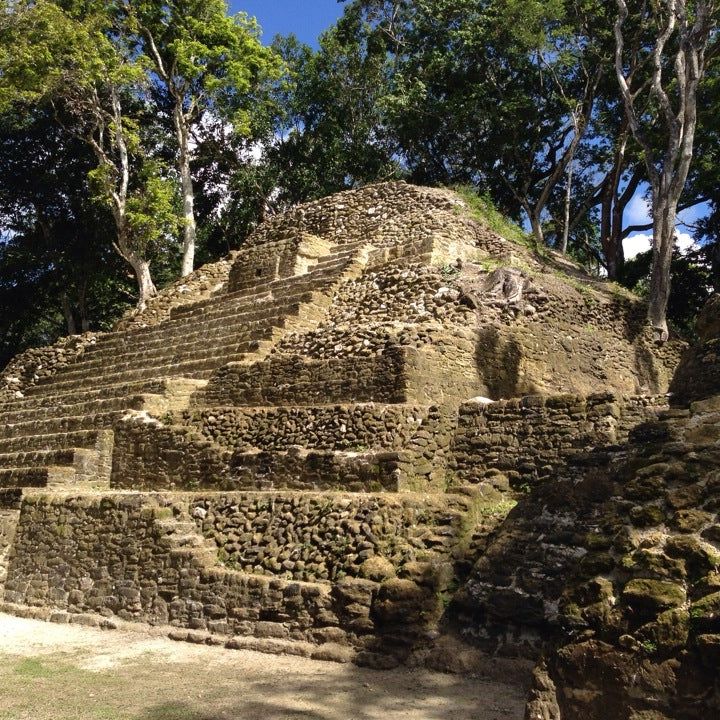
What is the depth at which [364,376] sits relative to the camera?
1020 centimetres

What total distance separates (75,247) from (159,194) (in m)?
7.24

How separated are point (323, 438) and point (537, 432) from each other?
2.63 m

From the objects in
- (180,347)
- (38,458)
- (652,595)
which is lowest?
(652,595)

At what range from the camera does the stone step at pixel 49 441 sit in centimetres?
1216

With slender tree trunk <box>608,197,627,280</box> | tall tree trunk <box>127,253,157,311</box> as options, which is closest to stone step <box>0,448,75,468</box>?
tall tree trunk <box>127,253,157,311</box>

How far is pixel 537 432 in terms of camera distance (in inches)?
336

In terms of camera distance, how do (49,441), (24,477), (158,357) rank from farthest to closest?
1. (158,357)
2. (49,441)
3. (24,477)

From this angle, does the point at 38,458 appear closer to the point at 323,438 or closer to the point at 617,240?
the point at 323,438

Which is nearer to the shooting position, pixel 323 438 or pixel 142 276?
pixel 323 438

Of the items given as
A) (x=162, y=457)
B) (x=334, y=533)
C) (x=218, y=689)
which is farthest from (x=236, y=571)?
(x=162, y=457)

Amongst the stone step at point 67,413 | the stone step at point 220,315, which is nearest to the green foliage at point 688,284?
the stone step at point 220,315

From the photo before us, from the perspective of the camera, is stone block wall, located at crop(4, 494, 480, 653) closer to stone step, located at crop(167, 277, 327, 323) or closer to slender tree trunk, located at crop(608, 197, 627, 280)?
stone step, located at crop(167, 277, 327, 323)

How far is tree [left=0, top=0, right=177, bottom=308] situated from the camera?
69.9ft

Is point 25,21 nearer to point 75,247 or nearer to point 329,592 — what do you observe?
point 75,247
